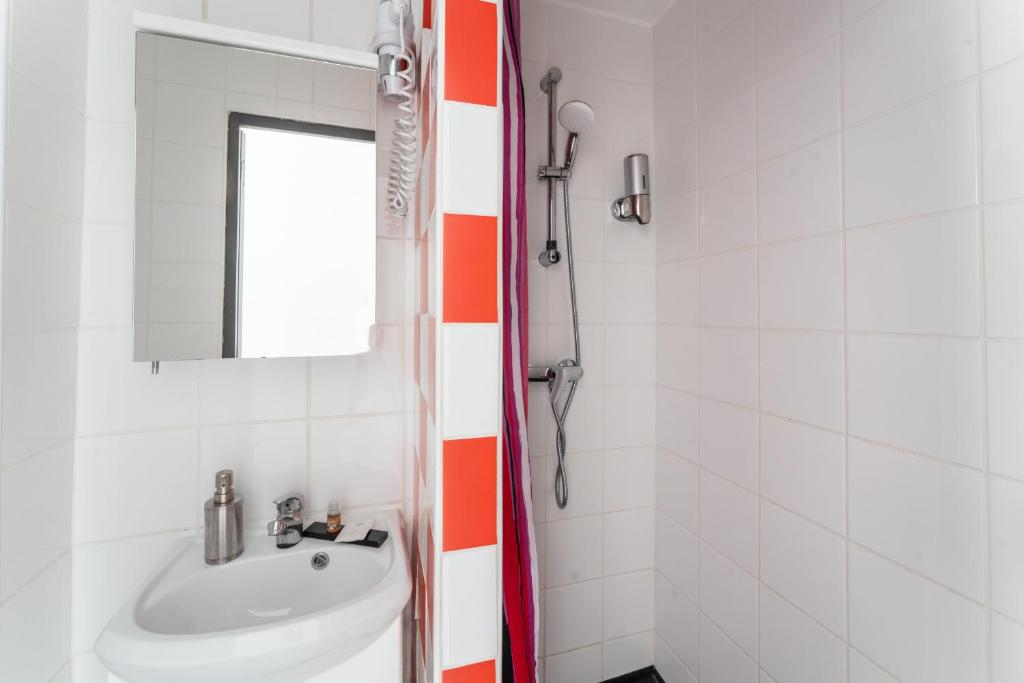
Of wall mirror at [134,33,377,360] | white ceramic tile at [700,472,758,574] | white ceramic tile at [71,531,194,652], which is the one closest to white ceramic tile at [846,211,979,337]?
white ceramic tile at [700,472,758,574]

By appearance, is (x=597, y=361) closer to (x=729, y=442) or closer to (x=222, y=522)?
(x=729, y=442)

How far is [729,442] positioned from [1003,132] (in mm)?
787

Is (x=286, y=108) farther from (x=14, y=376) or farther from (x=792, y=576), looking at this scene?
(x=792, y=576)

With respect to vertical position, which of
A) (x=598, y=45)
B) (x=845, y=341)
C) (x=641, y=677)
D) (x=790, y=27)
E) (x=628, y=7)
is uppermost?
(x=628, y=7)

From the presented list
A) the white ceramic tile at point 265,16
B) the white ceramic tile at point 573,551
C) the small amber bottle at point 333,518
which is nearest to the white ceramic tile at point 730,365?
the white ceramic tile at point 573,551

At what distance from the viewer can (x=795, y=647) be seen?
954 mm

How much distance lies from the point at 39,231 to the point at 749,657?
1.80 meters

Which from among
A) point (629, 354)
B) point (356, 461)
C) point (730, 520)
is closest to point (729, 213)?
point (629, 354)

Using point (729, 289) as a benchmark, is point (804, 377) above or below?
below

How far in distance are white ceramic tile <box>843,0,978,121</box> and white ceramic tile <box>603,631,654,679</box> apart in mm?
1565

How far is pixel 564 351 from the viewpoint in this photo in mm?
1339

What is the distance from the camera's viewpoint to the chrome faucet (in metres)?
0.93

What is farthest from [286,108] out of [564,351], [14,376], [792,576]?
[792,576]

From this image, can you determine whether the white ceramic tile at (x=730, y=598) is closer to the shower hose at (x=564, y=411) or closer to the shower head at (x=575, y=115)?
the shower hose at (x=564, y=411)
